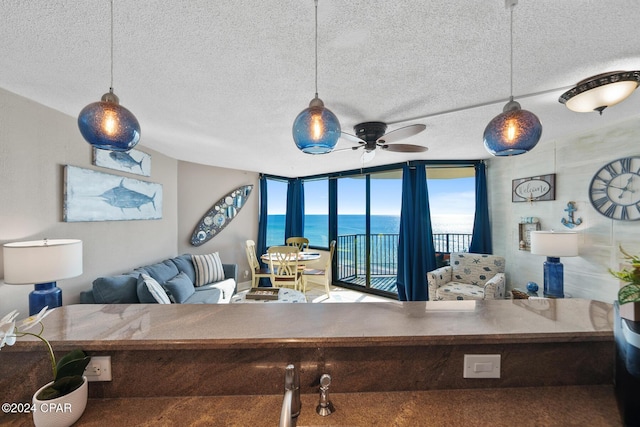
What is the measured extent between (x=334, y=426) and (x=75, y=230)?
290cm

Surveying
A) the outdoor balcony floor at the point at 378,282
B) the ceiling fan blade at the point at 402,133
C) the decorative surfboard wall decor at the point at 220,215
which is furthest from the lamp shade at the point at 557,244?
the decorative surfboard wall decor at the point at 220,215

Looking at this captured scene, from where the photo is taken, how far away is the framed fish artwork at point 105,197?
2.24 metres

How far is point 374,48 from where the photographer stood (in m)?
1.33

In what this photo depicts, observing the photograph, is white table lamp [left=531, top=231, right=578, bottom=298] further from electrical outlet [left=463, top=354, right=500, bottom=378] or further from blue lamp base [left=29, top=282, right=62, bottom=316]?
blue lamp base [left=29, top=282, right=62, bottom=316]

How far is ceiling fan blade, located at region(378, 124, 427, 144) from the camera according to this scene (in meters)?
2.00

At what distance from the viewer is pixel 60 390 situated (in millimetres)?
724

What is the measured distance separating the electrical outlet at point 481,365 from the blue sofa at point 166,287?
2427mm

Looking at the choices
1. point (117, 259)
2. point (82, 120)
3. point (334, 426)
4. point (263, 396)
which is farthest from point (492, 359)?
point (117, 259)

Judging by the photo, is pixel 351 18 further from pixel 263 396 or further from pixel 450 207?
pixel 450 207

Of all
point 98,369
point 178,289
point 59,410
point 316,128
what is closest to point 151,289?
point 178,289

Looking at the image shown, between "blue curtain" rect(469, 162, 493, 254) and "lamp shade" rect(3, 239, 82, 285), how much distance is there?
4836 mm

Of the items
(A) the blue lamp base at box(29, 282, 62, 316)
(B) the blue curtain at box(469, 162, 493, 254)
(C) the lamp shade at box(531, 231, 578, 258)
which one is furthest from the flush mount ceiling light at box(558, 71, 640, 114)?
(A) the blue lamp base at box(29, 282, 62, 316)

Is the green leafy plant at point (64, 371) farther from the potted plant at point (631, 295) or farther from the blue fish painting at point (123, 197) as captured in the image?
the blue fish painting at point (123, 197)

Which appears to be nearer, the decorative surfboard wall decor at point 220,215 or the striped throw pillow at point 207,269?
the striped throw pillow at point 207,269
